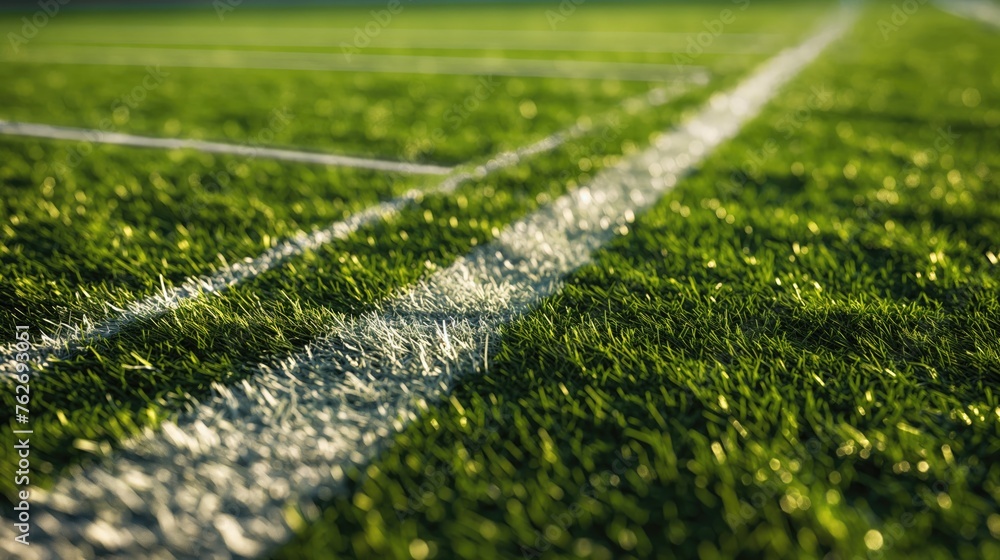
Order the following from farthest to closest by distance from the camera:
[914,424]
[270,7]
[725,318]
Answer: [270,7]
[725,318]
[914,424]

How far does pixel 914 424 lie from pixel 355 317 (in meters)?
1.30

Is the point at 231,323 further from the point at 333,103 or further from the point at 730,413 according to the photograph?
the point at 333,103

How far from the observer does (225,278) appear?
6.37ft

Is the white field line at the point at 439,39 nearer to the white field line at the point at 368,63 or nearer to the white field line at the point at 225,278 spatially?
the white field line at the point at 368,63

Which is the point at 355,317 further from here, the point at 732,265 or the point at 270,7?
the point at 270,7

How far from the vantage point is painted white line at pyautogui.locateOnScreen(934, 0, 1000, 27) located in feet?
32.7

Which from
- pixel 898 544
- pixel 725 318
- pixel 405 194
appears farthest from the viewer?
pixel 405 194

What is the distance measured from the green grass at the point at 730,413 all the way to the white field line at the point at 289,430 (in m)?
0.08

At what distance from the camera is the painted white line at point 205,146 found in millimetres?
3062

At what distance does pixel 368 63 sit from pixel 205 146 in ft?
11.3

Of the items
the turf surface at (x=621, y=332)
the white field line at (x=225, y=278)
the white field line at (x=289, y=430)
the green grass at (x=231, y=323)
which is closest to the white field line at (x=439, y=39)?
the turf surface at (x=621, y=332)

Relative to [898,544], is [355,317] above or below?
above

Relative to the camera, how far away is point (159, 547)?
3.47ft

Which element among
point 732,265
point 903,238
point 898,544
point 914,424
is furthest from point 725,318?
point 903,238
